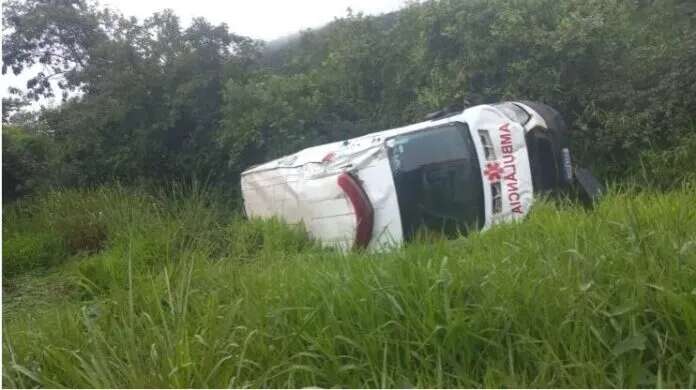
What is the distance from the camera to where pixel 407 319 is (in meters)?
2.29

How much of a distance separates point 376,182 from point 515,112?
60.4 inches

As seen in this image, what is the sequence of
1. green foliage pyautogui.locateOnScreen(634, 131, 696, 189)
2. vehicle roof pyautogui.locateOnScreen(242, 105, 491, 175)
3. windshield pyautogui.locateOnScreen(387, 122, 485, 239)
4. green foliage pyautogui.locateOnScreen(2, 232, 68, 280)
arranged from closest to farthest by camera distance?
windshield pyautogui.locateOnScreen(387, 122, 485, 239), green foliage pyautogui.locateOnScreen(634, 131, 696, 189), green foliage pyautogui.locateOnScreen(2, 232, 68, 280), vehicle roof pyautogui.locateOnScreen(242, 105, 491, 175)

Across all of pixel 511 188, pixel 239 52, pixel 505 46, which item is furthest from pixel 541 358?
pixel 239 52

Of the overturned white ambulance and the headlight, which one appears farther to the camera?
the headlight

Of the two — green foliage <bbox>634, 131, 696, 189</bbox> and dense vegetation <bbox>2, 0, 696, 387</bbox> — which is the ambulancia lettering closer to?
dense vegetation <bbox>2, 0, 696, 387</bbox>

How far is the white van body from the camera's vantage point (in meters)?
4.64

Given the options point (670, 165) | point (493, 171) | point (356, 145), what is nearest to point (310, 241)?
point (356, 145)

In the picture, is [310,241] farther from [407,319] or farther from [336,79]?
[336,79]

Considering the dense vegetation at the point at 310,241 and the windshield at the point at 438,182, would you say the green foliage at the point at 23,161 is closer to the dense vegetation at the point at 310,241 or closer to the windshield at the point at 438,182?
the dense vegetation at the point at 310,241

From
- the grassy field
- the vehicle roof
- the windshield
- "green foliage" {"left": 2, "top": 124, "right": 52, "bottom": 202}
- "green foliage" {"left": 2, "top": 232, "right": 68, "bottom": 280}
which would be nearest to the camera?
the grassy field

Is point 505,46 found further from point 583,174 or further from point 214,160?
point 214,160

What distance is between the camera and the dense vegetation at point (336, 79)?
6309mm

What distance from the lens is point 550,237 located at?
3.06 m

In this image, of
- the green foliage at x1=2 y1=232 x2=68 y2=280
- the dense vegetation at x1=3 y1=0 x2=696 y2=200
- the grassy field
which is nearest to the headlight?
the dense vegetation at x1=3 y1=0 x2=696 y2=200
